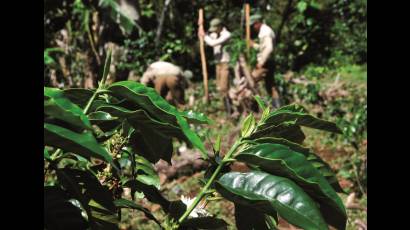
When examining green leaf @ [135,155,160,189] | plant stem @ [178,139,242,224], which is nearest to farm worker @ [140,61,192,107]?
green leaf @ [135,155,160,189]

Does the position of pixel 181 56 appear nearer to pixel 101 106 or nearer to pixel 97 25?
pixel 97 25

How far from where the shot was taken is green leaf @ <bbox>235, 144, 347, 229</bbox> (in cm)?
105

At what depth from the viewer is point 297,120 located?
121 centimetres

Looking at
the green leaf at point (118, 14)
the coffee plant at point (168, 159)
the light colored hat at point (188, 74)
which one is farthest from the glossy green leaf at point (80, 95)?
the light colored hat at point (188, 74)

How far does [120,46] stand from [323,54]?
6.28 m

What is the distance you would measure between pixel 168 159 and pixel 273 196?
28 cm

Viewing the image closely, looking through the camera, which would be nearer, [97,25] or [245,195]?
[245,195]

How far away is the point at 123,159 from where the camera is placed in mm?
1432

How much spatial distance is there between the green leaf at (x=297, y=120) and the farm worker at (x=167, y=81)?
21.4 feet

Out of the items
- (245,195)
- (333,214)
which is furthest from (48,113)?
(333,214)

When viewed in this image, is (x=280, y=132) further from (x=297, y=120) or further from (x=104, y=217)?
(x=104, y=217)

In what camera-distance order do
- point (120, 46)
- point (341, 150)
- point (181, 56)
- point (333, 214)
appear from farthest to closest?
1. point (181, 56)
2. point (120, 46)
3. point (341, 150)
4. point (333, 214)
